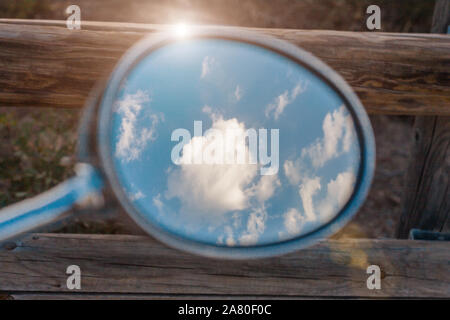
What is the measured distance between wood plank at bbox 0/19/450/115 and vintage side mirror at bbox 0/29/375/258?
364 mm

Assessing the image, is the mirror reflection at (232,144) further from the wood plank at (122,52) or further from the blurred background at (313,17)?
the blurred background at (313,17)

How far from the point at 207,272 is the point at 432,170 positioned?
0.98 metres

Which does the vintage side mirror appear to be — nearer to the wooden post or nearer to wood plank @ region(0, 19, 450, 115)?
wood plank @ region(0, 19, 450, 115)

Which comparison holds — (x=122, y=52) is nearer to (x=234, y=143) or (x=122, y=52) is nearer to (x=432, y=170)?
(x=234, y=143)

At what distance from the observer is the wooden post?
1438 mm

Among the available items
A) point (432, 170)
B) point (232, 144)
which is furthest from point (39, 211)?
point (432, 170)

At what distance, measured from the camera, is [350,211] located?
77cm

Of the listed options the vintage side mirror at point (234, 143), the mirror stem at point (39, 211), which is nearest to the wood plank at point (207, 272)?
the vintage side mirror at point (234, 143)

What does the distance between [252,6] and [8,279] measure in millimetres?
4160

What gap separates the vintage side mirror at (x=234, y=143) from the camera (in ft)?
2.18

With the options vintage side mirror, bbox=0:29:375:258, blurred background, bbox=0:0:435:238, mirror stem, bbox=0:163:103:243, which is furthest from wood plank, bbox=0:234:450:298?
blurred background, bbox=0:0:435:238
